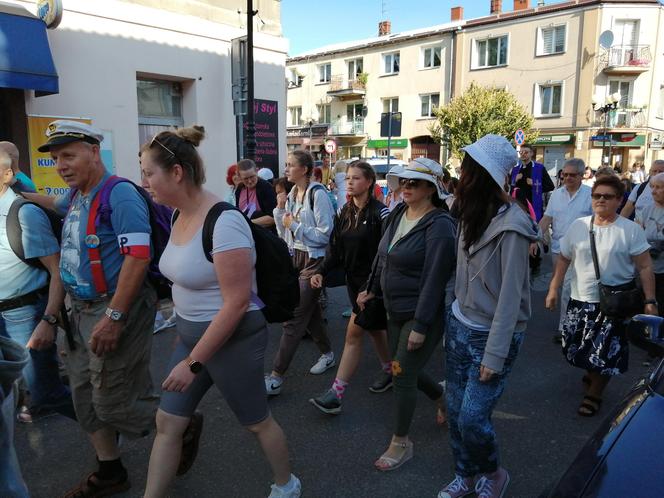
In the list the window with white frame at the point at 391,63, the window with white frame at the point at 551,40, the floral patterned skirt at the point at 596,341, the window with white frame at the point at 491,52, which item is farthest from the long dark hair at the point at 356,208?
the window with white frame at the point at 391,63

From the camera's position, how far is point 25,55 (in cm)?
727

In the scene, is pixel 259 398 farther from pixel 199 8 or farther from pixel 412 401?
pixel 199 8

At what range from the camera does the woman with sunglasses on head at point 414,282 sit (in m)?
2.82

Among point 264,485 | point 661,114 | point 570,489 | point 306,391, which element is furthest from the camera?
point 661,114

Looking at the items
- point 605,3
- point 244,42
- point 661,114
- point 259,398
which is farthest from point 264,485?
point 661,114

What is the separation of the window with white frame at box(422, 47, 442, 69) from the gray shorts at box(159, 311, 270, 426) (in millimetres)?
34911

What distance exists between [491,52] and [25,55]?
3047cm

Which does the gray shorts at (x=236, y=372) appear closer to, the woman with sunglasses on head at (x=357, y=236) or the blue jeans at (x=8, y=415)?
the blue jeans at (x=8, y=415)

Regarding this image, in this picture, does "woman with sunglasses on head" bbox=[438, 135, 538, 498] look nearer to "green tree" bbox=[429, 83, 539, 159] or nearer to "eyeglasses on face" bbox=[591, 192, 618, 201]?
"eyeglasses on face" bbox=[591, 192, 618, 201]

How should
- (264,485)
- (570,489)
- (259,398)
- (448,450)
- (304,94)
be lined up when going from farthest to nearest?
(304,94)
(448,450)
(264,485)
(259,398)
(570,489)

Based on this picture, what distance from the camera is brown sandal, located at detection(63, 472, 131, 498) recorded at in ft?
8.82

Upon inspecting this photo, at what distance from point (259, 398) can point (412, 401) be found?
1.01m

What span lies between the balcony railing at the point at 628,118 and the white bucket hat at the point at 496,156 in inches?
1230

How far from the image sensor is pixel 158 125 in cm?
1041
